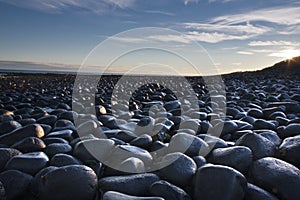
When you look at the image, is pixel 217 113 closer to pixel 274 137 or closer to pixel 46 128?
pixel 274 137

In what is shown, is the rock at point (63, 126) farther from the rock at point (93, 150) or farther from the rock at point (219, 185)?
the rock at point (219, 185)

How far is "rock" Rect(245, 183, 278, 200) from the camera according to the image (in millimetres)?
1714

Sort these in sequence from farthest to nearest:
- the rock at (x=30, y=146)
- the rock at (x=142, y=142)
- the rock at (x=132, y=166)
Answer: the rock at (x=142, y=142), the rock at (x=30, y=146), the rock at (x=132, y=166)

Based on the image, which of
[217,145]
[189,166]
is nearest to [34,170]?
[189,166]

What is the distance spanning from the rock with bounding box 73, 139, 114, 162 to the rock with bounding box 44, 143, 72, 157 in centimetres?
11

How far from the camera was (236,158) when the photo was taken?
6.94ft

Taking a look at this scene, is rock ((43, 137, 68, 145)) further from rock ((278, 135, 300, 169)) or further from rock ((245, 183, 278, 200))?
rock ((278, 135, 300, 169))

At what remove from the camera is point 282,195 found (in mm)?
1742

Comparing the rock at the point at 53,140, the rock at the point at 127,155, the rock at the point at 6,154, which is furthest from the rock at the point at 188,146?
the rock at the point at 6,154

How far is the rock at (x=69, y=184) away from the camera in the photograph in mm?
1748

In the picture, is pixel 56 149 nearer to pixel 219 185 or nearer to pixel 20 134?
pixel 20 134

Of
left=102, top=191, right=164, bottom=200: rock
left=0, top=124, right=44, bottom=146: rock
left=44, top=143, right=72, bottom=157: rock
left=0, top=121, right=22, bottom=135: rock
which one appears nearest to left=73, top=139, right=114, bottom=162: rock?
left=44, top=143, right=72, bottom=157: rock

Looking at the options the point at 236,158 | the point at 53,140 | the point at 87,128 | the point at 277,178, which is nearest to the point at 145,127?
the point at 87,128

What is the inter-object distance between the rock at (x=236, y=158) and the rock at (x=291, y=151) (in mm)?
318
